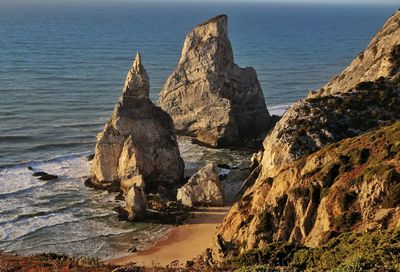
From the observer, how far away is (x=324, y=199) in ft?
92.9

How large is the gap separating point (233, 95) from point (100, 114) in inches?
697

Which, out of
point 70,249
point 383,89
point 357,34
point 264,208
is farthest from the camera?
point 357,34

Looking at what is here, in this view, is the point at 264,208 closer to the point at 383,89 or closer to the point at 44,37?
the point at 383,89

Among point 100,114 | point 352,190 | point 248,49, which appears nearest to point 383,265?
point 352,190

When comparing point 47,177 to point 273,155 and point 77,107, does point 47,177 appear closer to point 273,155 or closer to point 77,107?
point 273,155

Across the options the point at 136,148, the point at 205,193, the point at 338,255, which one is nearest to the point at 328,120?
the point at 205,193

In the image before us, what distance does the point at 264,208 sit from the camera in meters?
30.3

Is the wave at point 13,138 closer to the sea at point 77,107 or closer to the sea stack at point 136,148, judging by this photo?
the sea at point 77,107

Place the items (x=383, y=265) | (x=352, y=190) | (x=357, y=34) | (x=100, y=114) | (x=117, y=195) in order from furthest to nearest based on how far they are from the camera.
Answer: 1. (x=357, y=34)
2. (x=100, y=114)
3. (x=117, y=195)
4. (x=352, y=190)
5. (x=383, y=265)

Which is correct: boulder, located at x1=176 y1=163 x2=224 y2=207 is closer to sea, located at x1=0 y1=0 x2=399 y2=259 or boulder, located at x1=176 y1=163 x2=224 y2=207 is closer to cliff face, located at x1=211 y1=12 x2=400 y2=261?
sea, located at x1=0 y1=0 x2=399 y2=259

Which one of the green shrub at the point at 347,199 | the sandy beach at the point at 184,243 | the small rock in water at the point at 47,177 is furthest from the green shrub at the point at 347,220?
the small rock in water at the point at 47,177

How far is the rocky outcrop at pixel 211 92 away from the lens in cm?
6397

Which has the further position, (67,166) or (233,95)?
(233,95)

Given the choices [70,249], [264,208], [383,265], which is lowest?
[70,249]
